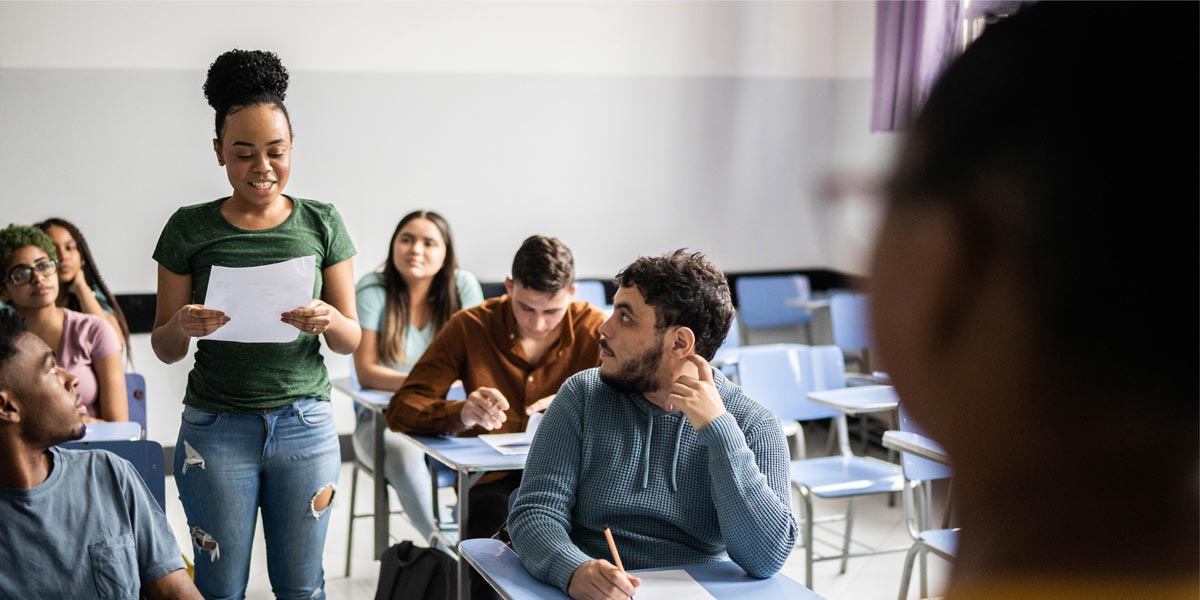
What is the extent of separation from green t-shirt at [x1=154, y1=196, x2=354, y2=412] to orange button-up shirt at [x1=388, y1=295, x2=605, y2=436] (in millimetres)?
879

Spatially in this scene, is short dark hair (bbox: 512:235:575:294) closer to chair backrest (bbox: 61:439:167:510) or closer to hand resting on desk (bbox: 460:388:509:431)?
hand resting on desk (bbox: 460:388:509:431)

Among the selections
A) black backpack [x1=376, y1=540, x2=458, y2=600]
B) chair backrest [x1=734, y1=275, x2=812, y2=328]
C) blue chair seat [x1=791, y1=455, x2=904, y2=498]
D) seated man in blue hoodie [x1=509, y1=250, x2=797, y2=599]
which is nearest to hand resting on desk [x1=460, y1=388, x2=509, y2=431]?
black backpack [x1=376, y1=540, x2=458, y2=600]

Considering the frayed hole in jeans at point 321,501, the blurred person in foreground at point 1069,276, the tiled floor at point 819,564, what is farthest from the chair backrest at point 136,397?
the blurred person in foreground at point 1069,276

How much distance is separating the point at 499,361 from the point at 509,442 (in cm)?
32

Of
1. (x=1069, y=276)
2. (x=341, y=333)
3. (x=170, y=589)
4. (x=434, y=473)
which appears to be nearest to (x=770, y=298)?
(x=434, y=473)

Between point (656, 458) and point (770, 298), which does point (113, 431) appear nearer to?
point (656, 458)

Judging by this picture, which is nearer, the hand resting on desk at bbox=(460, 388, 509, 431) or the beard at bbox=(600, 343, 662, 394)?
the beard at bbox=(600, 343, 662, 394)

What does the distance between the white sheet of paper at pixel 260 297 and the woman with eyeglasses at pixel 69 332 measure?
146 cm

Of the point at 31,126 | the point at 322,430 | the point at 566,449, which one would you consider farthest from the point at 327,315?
the point at 31,126

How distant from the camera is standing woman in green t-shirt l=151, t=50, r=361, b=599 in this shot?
2.13m

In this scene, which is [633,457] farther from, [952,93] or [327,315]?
[952,93]

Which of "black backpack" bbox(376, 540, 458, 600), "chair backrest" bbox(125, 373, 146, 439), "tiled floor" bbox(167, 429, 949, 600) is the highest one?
"chair backrest" bbox(125, 373, 146, 439)

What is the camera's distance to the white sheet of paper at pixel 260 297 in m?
2.16

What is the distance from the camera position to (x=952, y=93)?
34 cm
